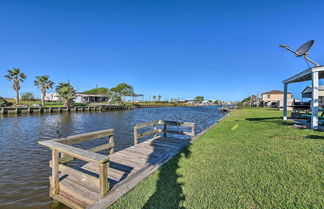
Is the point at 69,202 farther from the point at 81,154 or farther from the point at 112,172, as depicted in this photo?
the point at 81,154

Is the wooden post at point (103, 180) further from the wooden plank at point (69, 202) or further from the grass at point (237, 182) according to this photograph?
the wooden plank at point (69, 202)

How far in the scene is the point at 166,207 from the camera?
2568mm

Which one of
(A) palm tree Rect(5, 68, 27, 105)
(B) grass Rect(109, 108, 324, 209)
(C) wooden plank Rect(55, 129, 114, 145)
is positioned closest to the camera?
(B) grass Rect(109, 108, 324, 209)

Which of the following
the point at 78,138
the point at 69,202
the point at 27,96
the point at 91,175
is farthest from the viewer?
the point at 27,96

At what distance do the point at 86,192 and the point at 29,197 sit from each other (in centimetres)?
227

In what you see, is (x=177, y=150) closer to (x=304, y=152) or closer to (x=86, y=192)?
(x=86, y=192)

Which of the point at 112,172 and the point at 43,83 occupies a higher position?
the point at 43,83

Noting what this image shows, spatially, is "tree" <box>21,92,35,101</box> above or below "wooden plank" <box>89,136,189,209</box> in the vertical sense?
above

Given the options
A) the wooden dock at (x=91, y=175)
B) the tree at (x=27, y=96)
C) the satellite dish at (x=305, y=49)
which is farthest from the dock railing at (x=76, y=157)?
the tree at (x=27, y=96)

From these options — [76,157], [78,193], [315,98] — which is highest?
[315,98]

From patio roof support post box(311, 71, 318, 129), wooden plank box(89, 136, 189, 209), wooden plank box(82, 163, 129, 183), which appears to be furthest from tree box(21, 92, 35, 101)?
patio roof support post box(311, 71, 318, 129)

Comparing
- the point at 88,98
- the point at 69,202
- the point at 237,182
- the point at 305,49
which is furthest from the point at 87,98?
the point at 237,182

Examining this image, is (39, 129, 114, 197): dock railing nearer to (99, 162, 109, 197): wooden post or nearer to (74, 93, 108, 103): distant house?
(99, 162, 109, 197): wooden post

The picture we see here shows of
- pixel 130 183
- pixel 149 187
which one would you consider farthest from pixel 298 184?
pixel 130 183
